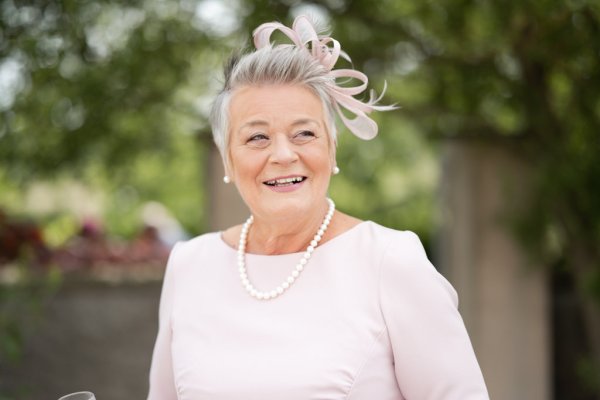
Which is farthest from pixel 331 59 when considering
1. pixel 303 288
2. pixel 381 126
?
pixel 381 126

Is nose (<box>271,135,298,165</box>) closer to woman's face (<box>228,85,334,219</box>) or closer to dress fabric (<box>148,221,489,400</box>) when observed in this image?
woman's face (<box>228,85,334,219</box>)

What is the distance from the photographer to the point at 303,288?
1846 millimetres

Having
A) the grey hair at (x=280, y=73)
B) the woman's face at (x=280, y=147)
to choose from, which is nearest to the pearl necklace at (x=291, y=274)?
the woman's face at (x=280, y=147)

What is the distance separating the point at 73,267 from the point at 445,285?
15.4 ft

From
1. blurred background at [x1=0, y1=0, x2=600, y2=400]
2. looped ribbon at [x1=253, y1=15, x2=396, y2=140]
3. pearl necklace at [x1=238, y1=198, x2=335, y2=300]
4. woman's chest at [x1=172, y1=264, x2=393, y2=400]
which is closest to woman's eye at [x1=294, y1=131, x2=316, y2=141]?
looped ribbon at [x1=253, y1=15, x2=396, y2=140]

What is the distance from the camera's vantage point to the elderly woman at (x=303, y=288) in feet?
5.62

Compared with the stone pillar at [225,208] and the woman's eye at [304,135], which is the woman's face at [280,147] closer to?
the woman's eye at [304,135]

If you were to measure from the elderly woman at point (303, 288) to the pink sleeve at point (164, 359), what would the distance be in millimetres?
15

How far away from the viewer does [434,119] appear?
17.6 feet

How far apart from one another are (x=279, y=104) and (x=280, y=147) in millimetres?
106

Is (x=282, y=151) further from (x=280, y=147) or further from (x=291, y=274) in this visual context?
(x=291, y=274)

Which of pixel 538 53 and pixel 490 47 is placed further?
pixel 490 47

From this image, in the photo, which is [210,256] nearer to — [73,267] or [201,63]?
[201,63]

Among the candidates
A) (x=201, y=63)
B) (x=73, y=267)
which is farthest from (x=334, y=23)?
(x=73, y=267)
